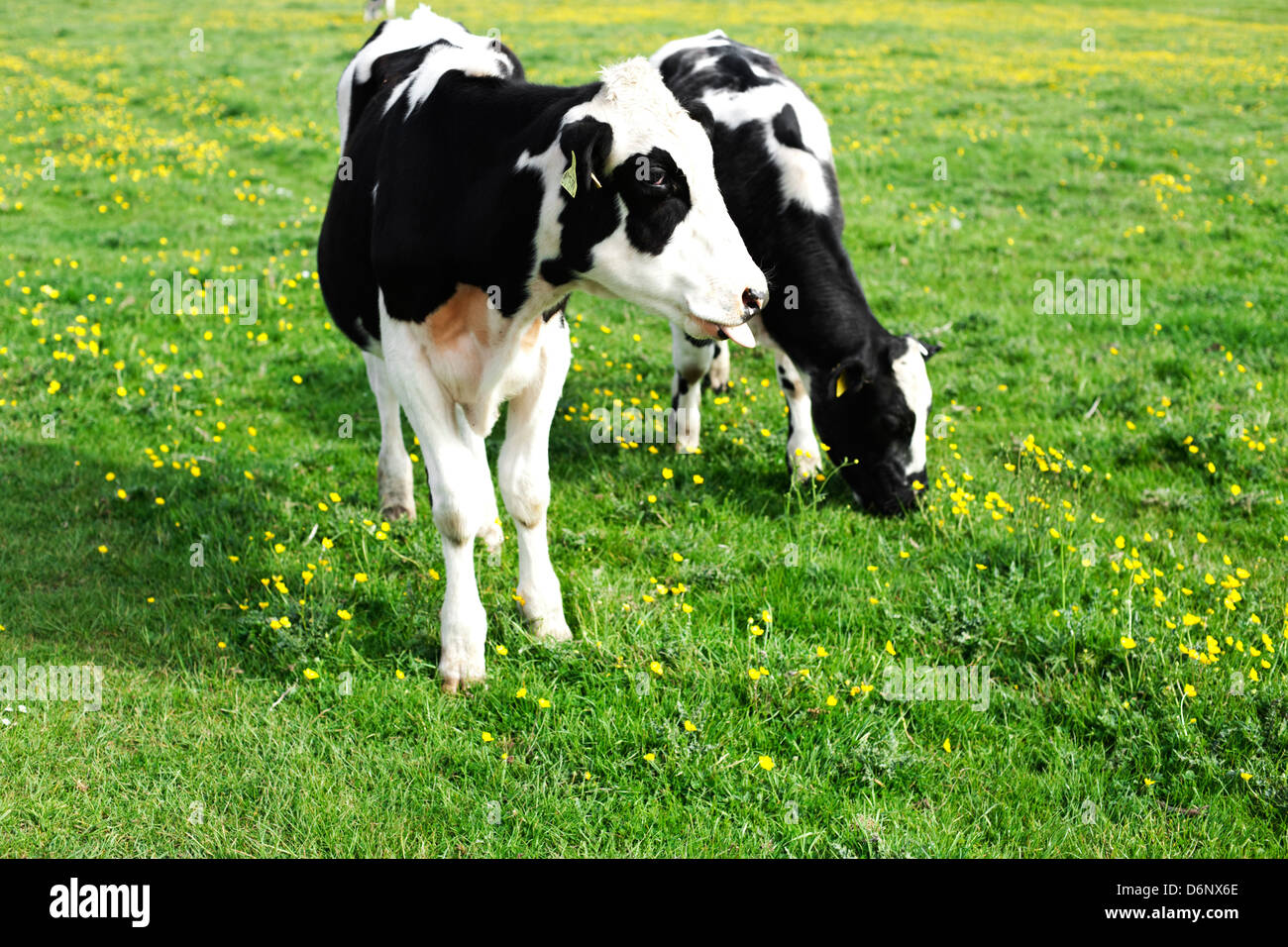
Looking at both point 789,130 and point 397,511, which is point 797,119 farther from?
point 397,511

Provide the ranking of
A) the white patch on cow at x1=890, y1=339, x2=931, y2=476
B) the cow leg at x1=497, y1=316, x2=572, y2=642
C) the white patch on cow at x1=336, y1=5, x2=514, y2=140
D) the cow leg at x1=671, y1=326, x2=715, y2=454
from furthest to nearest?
the cow leg at x1=671, y1=326, x2=715, y2=454 < the white patch on cow at x1=890, y1=339, x2=931, y2=476 < the cow leg at x1=497, y1=316, x2=572, y2=642 < the white patch on cow at x1=336, y1=5, x2=514, y2=140

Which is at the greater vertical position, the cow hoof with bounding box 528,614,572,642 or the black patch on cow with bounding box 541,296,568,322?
the black patch on cow with bounding box 541,296,568,322

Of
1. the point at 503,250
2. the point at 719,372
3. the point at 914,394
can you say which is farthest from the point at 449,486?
the point at 719,372

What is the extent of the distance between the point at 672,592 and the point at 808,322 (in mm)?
1955

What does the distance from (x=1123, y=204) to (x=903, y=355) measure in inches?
343

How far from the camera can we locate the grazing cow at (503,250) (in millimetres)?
3902

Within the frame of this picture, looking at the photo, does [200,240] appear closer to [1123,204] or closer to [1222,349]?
[1222,349]

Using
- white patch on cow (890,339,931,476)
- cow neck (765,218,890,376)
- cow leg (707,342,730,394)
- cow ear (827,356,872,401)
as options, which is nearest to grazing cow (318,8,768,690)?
cow ear (827,356,872,401)

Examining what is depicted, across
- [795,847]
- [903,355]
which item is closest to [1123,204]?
[903,355]

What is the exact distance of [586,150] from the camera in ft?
12.4

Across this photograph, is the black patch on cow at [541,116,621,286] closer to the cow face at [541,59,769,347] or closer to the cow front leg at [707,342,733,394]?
the cow face at [541,59,769,347]

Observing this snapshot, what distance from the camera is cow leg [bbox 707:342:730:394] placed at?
26.4ft

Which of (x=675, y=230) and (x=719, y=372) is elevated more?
(x=675, y=230)

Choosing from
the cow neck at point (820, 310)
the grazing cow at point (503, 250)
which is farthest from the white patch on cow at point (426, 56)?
the cow neck at point (820, 310)
